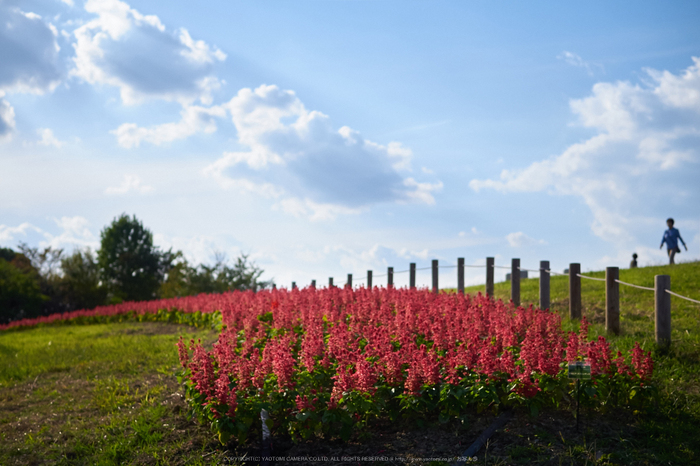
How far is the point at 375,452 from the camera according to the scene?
5.18 metres

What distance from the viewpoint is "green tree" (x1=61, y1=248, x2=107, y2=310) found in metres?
31.3

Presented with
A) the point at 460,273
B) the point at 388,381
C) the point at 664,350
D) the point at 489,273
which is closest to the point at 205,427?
the point at 388,381

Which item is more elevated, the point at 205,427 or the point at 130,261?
the point at 130,261

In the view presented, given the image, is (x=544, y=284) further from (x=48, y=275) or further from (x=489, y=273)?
(x=48, y=275)

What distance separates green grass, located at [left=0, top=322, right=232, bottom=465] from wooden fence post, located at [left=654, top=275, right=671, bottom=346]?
7.17 meters

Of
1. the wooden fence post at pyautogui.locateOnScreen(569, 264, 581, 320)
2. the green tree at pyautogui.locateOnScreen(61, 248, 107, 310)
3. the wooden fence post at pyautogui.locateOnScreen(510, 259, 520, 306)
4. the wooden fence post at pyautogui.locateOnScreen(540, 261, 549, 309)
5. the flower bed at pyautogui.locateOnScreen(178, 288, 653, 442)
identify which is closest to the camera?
the flower bed at pyautogui.locateOnScreen(178, 288, 653, 442)

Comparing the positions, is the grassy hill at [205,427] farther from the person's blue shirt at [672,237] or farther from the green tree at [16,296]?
the green tree at [16,296]

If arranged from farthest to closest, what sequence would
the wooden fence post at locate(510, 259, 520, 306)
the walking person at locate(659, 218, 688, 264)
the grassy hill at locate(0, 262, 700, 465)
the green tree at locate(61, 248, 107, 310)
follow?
1. the green tree at locate(61, 248, 107, 310)
2. the walking person at locate(659, 218, 688, 264)
3. the wooden fence post at locate(510, 259, 520, 306)
4. the grassy hill at locate(0, 262, 700, 465)

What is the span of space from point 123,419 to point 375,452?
3637 millimetres

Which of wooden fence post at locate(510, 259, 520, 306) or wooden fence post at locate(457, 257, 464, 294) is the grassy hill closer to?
wooden fence post at locate(510, 259, 520, 306)

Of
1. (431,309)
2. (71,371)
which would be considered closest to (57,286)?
(71,371)

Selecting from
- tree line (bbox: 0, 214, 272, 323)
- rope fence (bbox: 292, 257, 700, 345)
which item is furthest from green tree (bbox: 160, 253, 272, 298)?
rope fence (bbox: 292, 257, 700, 345)

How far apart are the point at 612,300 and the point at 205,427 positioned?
7537 mm

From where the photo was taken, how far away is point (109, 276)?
121 ft
